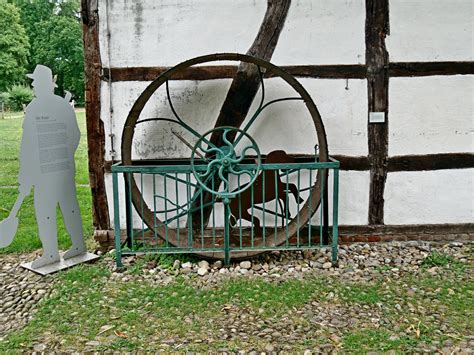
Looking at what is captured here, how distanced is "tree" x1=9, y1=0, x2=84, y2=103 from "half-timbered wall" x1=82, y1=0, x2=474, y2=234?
18.2 m

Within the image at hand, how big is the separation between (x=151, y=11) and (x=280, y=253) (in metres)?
2.14

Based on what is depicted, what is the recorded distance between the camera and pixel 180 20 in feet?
12.3

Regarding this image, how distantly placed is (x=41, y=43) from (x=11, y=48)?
513cm

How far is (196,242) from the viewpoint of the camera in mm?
3766

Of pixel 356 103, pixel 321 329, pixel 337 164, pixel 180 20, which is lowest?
pixel 321 329

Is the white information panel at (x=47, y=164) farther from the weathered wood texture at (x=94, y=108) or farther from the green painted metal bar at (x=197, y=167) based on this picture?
the green painted metal bar at (x=197, y=167)

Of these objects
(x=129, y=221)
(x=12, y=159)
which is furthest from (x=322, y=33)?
(x=12, y=159)

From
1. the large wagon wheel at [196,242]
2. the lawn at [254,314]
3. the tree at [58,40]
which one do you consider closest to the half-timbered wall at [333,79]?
the large wagon wheel at [196,242]

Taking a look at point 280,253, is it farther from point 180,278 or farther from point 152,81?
point 152,81

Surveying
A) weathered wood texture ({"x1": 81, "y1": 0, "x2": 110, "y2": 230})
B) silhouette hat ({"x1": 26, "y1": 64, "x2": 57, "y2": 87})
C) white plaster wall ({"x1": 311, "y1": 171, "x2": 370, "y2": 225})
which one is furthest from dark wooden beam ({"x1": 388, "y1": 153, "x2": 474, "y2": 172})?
silhouette hat ({"x1": 26, "y1": 64, "x2": 57, "y2": 87})

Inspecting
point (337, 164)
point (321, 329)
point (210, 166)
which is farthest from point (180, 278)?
point (337, 164)

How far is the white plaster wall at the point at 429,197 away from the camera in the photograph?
3.91 m

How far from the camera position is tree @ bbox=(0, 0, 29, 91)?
1908cm

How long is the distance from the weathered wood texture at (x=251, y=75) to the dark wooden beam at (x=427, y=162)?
4.17 feet
